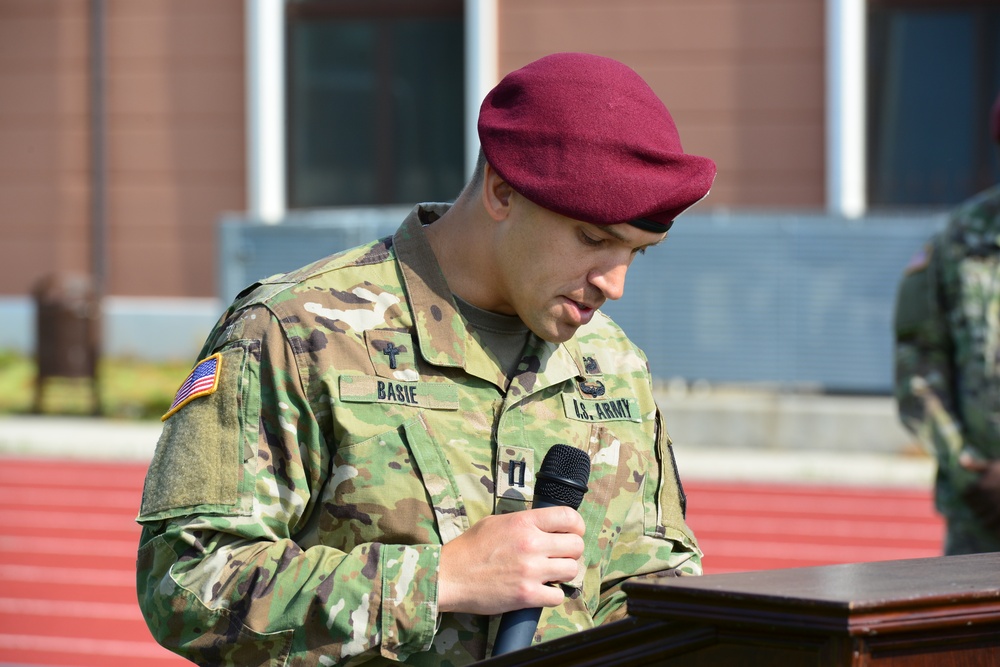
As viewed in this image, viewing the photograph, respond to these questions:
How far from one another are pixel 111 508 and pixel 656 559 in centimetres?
627

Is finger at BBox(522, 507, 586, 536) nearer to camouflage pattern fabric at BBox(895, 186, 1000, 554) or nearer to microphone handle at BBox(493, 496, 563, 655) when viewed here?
microphone handle at BBox(493, 496, 563, 655)

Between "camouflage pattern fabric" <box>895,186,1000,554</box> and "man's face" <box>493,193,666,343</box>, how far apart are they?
6.22ft

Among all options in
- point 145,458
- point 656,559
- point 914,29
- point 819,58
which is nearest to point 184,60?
point 145,458

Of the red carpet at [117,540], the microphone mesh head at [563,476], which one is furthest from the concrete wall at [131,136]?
the microphone mesh head at [563,476]

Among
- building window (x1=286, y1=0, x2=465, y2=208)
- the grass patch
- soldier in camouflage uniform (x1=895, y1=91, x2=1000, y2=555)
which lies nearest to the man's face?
soldier in camouflage uniform (x1=895, y1=91, x2=1000, y2=555)

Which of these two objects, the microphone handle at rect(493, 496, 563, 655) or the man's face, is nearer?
the microphone handle at rect(493, 496, 563, 655)

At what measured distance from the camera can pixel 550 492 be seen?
68.0 inches

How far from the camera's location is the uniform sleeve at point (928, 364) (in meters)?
3.49

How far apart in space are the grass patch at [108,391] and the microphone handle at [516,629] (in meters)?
8.92

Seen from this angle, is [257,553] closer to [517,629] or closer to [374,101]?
[517,629]

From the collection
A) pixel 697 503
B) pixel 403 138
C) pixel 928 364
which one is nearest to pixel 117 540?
pixel 697 503

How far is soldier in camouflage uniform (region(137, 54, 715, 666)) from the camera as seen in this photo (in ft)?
5.46

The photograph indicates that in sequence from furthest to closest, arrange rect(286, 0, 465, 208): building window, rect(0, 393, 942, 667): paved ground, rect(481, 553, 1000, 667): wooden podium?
rect(286, 0, 465, 208): building window < rect(0, 393, 942, 667): paved ground < rect(481, 553, 1000, 667): wooden podium

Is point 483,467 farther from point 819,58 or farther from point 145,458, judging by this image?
point 819,58
